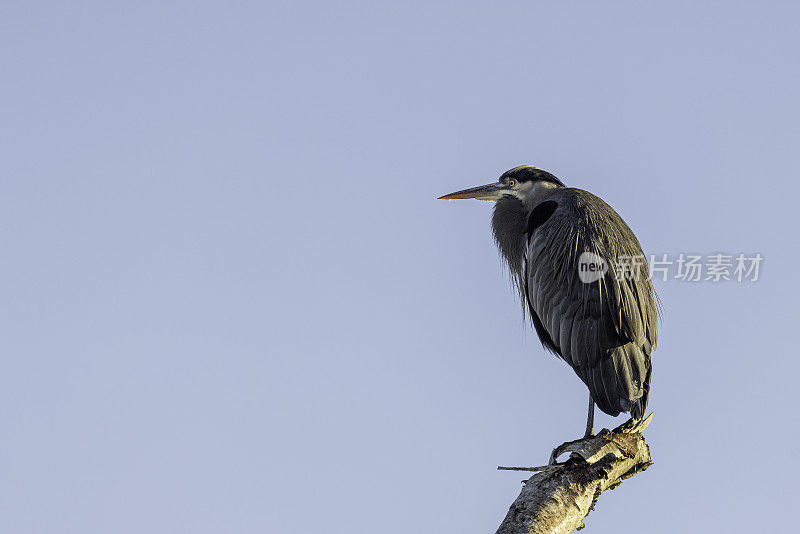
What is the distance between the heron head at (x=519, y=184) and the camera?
7.38 metres

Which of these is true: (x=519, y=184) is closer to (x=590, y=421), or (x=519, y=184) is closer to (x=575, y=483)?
(x=590, y=421)

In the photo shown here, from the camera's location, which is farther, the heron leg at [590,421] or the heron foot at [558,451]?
the heron leg at [590,421]

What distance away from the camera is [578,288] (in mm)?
6047

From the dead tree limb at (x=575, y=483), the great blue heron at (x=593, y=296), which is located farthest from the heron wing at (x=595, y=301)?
the dead tree limb at (x=575, y=483)

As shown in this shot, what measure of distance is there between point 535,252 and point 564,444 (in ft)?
6.40

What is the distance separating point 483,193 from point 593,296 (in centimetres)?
213

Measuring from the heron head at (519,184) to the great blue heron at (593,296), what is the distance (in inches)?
13.4

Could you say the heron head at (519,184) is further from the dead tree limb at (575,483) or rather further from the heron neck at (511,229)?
the dead tree limb at (575,483)

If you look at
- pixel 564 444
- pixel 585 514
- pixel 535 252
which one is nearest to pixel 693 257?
pixel 535 252

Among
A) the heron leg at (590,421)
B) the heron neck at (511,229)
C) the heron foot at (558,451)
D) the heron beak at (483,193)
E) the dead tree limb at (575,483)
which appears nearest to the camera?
the dead tree limb at (575,483)

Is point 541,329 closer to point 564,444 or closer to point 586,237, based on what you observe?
point 586,237

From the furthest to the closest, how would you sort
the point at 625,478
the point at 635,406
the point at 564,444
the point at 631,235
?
the point at 631,235, the point at 635,406, the point at 564,444, the point at 625,478

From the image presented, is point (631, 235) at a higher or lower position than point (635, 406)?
higher

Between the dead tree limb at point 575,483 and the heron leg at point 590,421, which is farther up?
the dead tree limb at point 575,483
